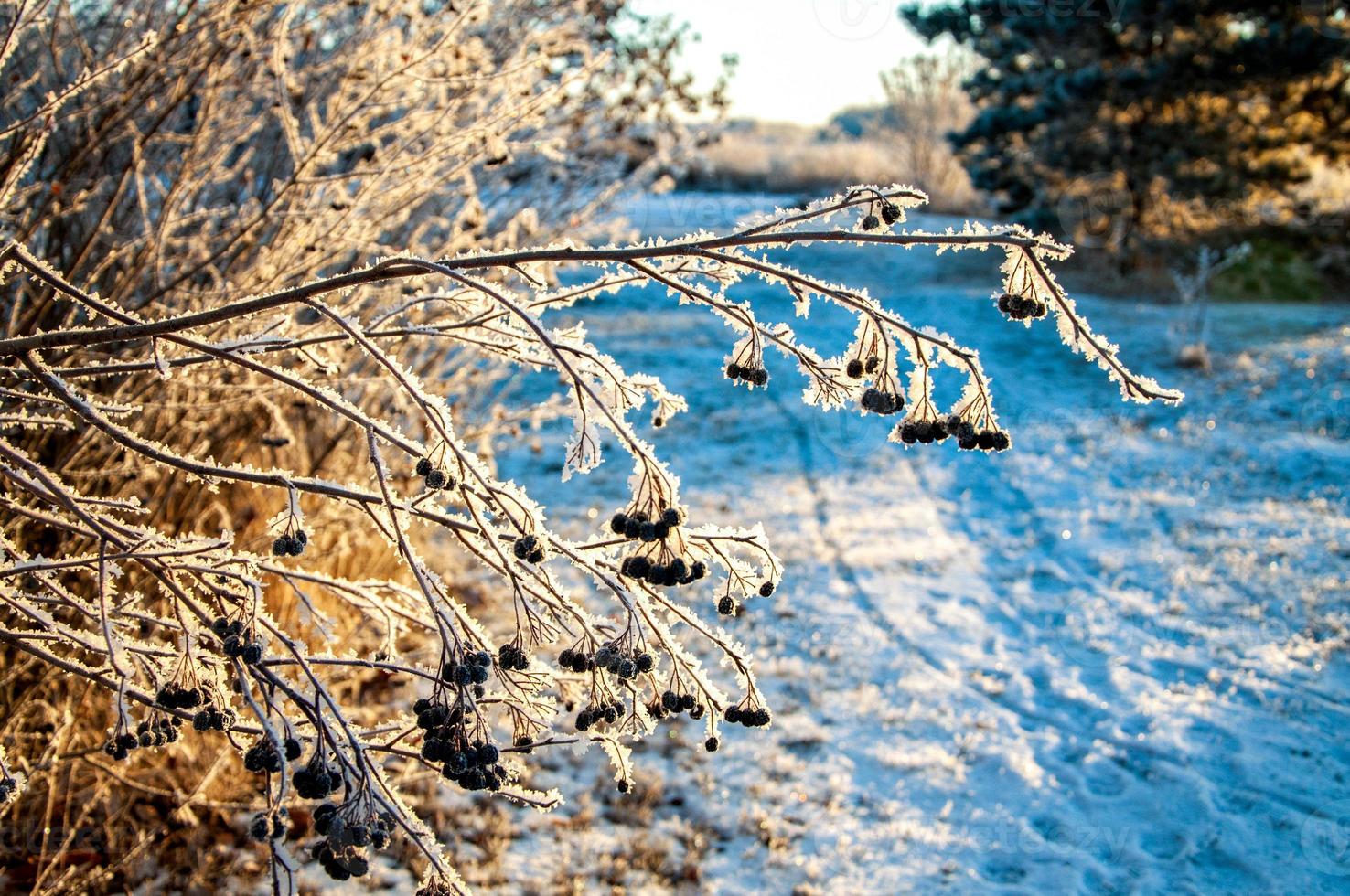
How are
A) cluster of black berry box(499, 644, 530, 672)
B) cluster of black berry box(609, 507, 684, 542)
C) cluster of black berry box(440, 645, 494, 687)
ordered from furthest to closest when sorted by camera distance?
1. cluster of black berry box(499, 644, 530, 672)
2. cluster of black berry box(440, 645, 494, 687)
3. cluster of black berry box(609, 507, 684, 542)

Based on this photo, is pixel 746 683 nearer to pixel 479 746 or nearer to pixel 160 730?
pixel 479 746

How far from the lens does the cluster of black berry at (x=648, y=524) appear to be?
1542 millimetres

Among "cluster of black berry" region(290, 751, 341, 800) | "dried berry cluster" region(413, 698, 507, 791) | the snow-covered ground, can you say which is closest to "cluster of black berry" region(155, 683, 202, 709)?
"cluster of black berry" region(290, 751, 341, 800)

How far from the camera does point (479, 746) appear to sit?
5.65 ft

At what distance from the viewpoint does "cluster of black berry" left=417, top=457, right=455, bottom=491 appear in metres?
1.64

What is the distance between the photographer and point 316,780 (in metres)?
1.65

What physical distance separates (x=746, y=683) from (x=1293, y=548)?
593cm

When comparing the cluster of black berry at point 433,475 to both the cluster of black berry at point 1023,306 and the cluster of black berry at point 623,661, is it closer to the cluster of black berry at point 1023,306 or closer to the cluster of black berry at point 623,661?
the cluster of black berry at point 623,661

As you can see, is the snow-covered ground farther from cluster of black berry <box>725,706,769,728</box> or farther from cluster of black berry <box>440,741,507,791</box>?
cluster of black berry <box>440,741,507,791</box>

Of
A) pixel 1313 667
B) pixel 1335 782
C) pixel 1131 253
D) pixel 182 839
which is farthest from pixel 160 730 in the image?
pixel 1131 253

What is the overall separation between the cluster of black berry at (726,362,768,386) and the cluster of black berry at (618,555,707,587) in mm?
344

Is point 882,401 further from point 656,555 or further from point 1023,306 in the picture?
point 656,555

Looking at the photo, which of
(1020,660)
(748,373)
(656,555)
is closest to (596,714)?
(656,555)

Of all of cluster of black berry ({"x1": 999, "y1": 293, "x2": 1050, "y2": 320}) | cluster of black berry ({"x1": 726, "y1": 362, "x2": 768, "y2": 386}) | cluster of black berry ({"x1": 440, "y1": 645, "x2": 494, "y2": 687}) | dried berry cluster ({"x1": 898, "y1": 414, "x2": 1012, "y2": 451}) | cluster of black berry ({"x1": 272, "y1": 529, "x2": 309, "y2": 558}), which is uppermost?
cluster of black berry ({"x1": 999, "y1": 293, "x2": 1050, "y2": 320})
